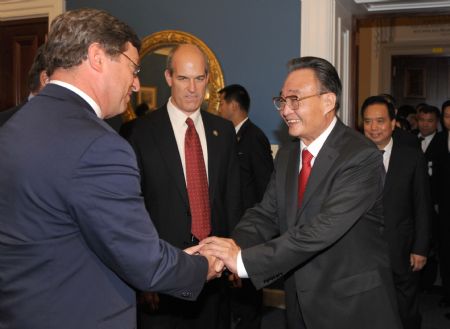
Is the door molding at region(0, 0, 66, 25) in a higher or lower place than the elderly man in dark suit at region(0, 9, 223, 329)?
higher

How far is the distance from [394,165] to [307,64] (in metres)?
1.59

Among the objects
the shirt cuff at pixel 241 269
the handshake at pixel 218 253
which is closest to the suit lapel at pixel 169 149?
the handshake at pixel 218 253

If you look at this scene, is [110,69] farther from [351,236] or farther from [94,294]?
[351,236]

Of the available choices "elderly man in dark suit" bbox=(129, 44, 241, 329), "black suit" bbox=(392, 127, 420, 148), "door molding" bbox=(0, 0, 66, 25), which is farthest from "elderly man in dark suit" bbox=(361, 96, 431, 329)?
"door molding" bbox=(0, 0, 66, 25)

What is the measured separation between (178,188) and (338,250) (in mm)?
1002

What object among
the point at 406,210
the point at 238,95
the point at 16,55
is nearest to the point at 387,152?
the point at 406,210

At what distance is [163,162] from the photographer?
2.96 metres

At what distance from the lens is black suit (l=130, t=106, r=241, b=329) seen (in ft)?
9.56

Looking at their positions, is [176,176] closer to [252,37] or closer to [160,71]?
[252,37]

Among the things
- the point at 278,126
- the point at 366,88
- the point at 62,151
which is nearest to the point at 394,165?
the point at 278,126

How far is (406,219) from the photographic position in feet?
12.2

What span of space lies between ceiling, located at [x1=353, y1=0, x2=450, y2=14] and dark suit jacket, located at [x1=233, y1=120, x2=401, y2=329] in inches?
104

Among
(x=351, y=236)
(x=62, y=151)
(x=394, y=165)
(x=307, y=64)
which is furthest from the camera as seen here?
(x=394, y=165)

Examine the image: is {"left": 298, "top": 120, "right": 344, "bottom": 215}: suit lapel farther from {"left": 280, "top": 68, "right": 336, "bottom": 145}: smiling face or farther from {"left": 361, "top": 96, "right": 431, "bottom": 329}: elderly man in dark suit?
{"left": 361, "top": 96, "right": 431, "bottom": 329}: elderly man in dark suit
